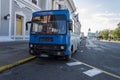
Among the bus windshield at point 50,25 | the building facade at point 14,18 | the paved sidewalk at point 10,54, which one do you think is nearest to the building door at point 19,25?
the building facade at point 14,18

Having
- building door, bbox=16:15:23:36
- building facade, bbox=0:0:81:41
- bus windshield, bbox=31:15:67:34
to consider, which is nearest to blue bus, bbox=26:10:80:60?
bus windshield, bbox=31:15:67:34

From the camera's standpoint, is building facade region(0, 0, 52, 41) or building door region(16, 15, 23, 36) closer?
building facade region(0, 0, 52, 41)

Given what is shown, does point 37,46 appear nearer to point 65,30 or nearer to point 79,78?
point 65,30

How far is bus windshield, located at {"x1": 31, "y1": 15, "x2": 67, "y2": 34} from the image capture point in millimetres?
10477

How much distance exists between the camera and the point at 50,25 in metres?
10.6

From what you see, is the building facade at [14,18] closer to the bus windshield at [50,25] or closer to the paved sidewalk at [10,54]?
the paved sidewalk at [10,54]

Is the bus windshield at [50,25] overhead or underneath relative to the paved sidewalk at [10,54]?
overhead

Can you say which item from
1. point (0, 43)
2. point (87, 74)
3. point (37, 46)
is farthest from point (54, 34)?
point (0, 43)

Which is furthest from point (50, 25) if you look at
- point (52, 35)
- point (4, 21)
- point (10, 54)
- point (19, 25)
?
point (19, 25)

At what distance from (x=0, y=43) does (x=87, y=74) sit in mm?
9393

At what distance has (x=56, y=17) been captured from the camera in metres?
10.7

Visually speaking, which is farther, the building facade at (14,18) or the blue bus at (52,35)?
the building facade at (14,18)

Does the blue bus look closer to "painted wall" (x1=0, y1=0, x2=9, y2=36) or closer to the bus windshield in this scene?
the bus windshield

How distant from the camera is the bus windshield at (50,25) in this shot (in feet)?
34.4
